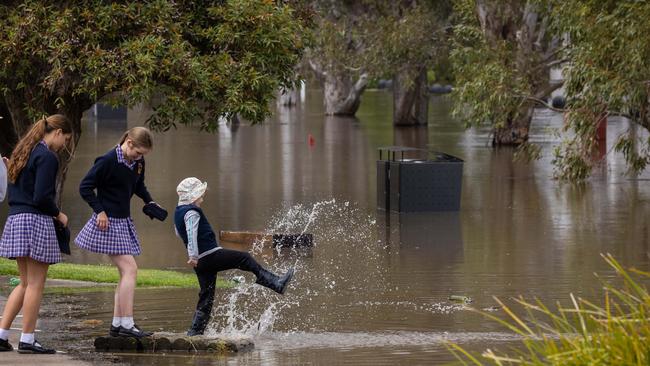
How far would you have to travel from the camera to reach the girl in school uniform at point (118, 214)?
379 inches

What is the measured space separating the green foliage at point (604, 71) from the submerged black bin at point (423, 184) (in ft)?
10.6

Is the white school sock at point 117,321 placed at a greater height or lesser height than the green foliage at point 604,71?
lesser

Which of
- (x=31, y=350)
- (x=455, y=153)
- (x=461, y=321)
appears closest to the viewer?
(x=31, y=350)

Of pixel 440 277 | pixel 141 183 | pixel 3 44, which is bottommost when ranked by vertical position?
pixel 440 277

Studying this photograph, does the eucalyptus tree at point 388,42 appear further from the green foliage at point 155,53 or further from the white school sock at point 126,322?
the white school sock at point 126,322

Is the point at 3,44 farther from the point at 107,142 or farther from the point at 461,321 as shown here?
the point at 107,142

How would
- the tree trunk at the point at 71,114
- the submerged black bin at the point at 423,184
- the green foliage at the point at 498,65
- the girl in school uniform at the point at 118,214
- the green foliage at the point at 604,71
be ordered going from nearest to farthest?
the girl in school uniform at the point at 118,214, the tree trunk at the point at 71,114, the submerged black bin at the point at 423,184, the green foliage at the point at 604,71, the green foliage at the point at 498,65

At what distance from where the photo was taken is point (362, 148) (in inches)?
1510

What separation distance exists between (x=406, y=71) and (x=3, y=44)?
28.8 meters

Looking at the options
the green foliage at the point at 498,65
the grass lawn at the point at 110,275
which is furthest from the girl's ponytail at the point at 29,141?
the green foliage at the point at 498,65

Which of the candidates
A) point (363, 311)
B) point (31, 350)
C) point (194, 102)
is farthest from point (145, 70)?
point (31, 350)

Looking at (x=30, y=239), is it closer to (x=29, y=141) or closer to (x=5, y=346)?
(x=29, y=141)

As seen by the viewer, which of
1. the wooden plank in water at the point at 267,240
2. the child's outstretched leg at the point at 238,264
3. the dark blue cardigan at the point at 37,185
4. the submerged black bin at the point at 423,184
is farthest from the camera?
the submerged black bin at the point at 423,184

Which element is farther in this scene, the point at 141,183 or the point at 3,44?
the point at 3,44
